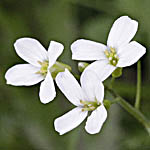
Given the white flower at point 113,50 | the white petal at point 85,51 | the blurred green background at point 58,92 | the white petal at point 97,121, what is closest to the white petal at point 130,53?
the white flower at point 113,50

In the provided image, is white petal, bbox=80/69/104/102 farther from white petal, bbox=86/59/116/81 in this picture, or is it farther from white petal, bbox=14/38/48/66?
white petal, bbox=14/38/48/66

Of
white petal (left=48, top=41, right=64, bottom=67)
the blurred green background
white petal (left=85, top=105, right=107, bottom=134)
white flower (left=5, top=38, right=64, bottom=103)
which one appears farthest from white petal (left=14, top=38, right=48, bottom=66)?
the blurred green background

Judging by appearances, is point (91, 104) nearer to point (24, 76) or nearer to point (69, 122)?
point (69, 122)

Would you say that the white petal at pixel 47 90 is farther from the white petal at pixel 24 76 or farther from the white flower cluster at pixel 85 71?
the white petal at pixel 24 76

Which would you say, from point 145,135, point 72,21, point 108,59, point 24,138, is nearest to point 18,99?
point 24,138

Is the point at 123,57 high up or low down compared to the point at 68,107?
up

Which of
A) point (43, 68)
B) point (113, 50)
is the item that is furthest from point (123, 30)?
point (43, 68)

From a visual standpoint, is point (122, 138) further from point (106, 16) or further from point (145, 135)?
point (106, 16)
